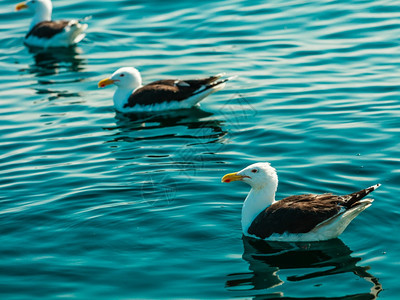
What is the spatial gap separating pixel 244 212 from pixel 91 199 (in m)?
2.75

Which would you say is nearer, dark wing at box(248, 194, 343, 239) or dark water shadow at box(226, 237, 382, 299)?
dark water shadow at box(226, 237, 382, 299)

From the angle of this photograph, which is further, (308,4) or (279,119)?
(308,4)

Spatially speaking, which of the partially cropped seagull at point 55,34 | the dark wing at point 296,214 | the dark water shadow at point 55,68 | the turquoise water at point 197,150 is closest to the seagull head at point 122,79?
the turquoise water at point 197,150

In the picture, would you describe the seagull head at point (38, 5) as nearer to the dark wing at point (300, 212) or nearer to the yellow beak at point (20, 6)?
the yellow beak at point (20, 6)

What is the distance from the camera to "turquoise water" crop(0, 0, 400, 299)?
33.2 feet

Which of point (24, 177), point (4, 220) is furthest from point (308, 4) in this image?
point (4, 220)

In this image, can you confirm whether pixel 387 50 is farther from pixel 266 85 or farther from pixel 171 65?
pixel 171 65

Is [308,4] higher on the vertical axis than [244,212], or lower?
higher

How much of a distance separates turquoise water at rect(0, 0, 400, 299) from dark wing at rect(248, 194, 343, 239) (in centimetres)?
27

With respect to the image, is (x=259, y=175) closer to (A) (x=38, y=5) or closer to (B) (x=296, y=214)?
(B) (x=296, y=214)

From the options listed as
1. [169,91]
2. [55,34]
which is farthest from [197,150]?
[55,34]

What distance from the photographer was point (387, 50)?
66.0ft

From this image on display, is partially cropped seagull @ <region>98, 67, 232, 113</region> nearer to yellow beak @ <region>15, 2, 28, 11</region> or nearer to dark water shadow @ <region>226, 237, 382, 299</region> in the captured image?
dark water shadow @ <region>226, 237, 382, 299</region>

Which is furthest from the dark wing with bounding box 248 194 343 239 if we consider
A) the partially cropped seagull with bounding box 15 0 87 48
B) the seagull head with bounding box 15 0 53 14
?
the seagull head with bounding box 15 0 53 14
